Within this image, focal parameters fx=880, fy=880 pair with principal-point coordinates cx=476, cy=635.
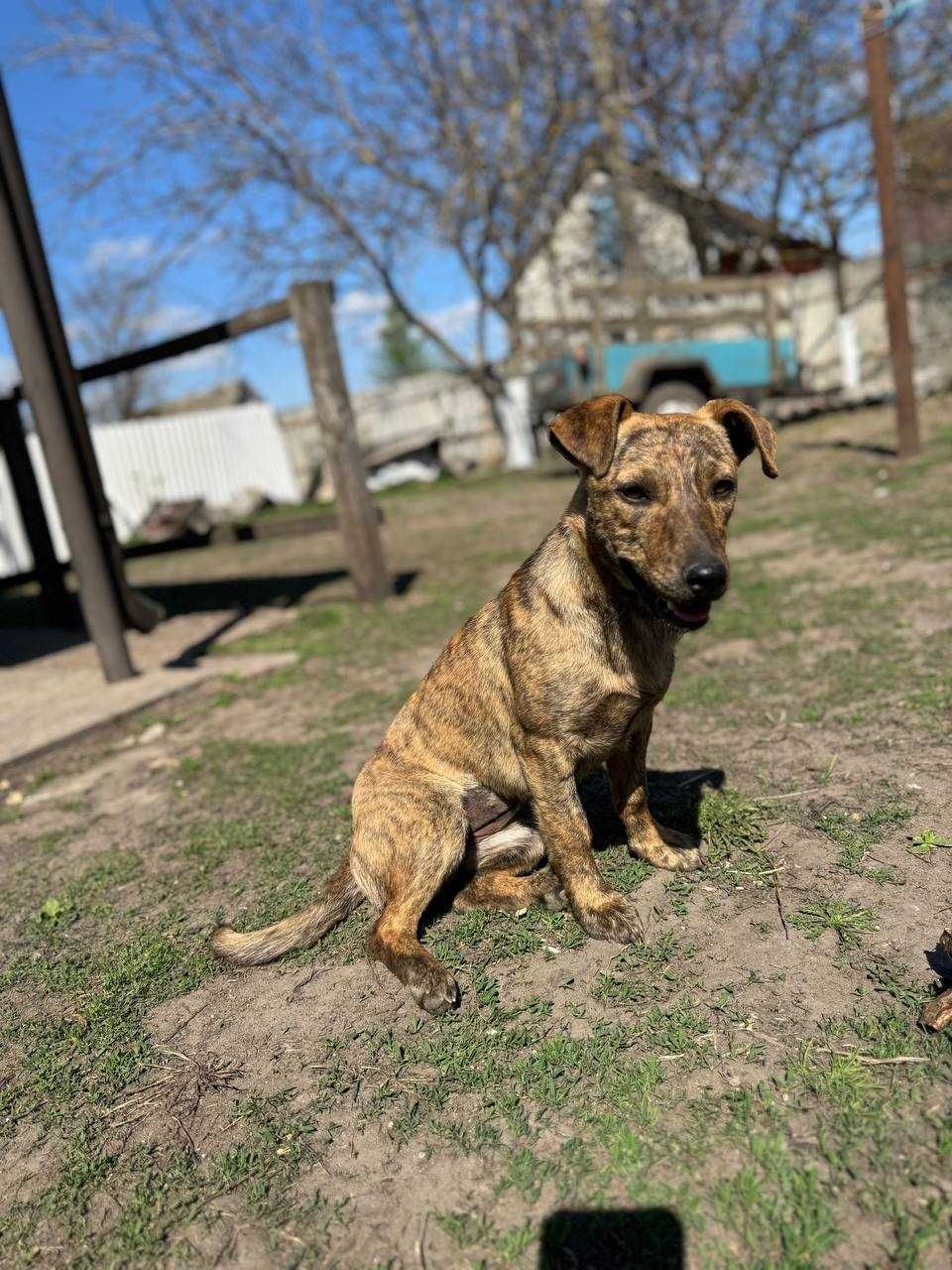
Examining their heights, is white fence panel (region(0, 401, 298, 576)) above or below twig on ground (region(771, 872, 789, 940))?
above

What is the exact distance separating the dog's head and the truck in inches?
427

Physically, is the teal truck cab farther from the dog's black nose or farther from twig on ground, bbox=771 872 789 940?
the dog's black nose

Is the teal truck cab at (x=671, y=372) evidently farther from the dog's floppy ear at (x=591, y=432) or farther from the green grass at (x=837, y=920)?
the green grass at (x=837, y=920)

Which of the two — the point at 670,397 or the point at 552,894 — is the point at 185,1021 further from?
the point at 670,397

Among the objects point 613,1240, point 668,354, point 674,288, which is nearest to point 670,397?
point 668,354

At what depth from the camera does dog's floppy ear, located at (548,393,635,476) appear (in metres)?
2.55

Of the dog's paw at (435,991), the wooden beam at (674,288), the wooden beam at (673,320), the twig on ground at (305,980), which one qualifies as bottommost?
the twig on ground at (305,980)

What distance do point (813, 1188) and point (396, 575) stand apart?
7608 millimetres

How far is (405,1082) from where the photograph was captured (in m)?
2.21

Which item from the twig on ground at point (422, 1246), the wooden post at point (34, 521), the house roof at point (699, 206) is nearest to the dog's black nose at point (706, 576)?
the twig on ground at point (422, 1246)

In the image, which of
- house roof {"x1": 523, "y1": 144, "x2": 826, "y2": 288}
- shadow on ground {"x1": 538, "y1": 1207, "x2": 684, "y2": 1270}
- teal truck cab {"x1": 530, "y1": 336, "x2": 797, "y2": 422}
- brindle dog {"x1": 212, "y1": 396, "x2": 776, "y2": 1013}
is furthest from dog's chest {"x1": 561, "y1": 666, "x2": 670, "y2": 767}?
house roof {"x1": 523, "y1": 144, "x2": 826, "y2": 288}

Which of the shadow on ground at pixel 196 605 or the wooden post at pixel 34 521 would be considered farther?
the wooden post at pixel 34 521

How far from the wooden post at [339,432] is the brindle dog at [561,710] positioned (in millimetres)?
4687

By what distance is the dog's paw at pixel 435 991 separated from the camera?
8.03 ft
